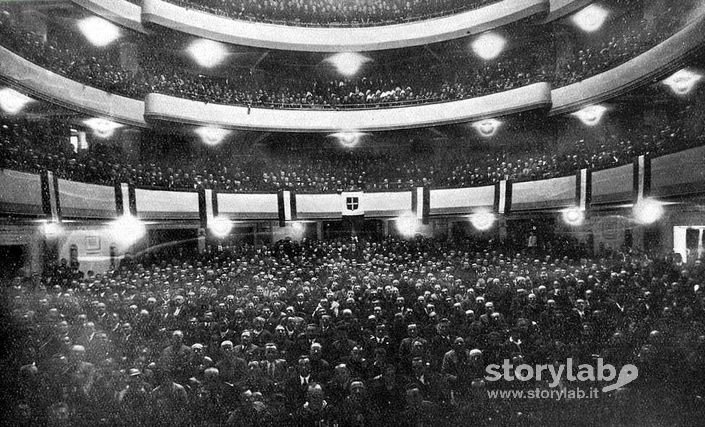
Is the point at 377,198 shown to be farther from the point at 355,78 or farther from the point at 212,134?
the point at 212,134

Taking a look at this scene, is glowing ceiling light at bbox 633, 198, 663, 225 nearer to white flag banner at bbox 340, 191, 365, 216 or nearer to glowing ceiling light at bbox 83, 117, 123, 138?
white flag banner at bbox 340, 191, 365, 216

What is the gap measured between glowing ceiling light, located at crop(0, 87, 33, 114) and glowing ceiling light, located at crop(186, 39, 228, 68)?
533 cm

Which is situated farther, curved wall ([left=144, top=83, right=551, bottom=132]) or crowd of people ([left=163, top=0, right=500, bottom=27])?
crowd of people ([left=163, top=0, right=500, bottom=27])

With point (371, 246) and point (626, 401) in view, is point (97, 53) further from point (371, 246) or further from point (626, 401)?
point (626, 401)

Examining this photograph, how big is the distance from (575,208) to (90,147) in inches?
517

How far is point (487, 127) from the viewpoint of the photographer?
51.6ft

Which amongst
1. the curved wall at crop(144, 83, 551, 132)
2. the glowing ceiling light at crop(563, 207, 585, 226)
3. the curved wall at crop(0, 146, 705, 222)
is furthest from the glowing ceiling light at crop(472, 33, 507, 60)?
the glowing ceiling light at crop(563, 207, 585, 226)

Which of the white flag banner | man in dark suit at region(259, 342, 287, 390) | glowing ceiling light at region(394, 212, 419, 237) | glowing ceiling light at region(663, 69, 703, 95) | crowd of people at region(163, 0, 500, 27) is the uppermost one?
crowd of people at region(163, 0, 500, 27)

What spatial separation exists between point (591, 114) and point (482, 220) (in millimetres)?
4454

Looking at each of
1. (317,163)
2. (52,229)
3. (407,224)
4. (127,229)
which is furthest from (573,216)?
(52,229)

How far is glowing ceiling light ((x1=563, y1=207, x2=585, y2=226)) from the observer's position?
11.9 m

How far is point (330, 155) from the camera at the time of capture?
17047 mm

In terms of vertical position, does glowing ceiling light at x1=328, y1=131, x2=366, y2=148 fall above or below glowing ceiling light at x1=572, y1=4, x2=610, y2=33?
below

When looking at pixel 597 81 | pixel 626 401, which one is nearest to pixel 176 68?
pixel 597 81
